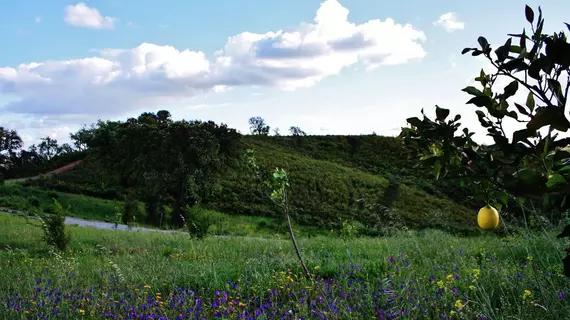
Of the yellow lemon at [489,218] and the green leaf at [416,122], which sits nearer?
the green leaf at [416,122]

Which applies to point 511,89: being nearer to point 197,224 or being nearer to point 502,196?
point 502,196

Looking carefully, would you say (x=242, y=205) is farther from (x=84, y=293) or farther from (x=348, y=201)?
(x=84, y=293)

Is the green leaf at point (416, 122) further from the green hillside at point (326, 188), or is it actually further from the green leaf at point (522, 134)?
the green hillside at point (326, 188)

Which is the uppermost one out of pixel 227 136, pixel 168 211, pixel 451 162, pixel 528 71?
pixel 227 136

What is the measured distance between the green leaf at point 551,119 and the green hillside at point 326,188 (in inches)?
600

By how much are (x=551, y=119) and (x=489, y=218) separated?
2.00 feet

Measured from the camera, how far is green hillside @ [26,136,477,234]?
2161cm

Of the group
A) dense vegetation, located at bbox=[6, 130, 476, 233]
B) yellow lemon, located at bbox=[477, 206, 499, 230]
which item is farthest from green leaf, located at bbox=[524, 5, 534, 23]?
dense vegetation, located at bbox=[6, 130, 476, 233]

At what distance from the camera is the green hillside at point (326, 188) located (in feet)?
70.9

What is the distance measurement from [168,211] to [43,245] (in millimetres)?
11406

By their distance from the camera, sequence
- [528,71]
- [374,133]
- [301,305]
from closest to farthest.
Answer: [528,71]
[301,305]
[374,133]

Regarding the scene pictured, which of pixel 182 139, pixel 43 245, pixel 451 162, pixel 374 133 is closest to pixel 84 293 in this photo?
pixel 451 162

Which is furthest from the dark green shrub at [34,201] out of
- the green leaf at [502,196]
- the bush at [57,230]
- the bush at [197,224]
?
the green leaf at [502,196]

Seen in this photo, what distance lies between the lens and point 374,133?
3834 centimetres
